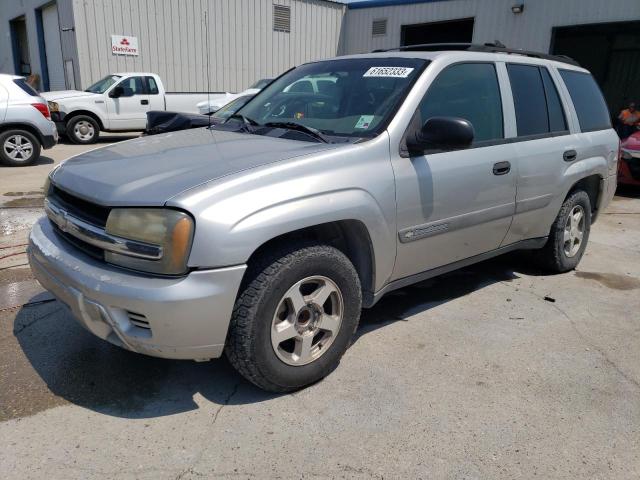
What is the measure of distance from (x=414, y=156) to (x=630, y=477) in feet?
6.07

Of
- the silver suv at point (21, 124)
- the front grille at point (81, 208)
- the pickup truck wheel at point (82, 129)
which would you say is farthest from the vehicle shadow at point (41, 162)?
the front grille at point (81, 208)

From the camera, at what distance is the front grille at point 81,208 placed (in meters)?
2.49

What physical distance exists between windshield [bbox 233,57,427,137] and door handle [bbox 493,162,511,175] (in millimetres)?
826

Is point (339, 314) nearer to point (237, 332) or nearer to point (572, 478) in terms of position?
point (237, 332)

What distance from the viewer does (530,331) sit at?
361 centimetres

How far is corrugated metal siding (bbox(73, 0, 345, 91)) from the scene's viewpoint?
1605 cm

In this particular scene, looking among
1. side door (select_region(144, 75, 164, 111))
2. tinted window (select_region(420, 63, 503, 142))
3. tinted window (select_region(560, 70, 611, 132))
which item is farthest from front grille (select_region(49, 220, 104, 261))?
side door (select_region(144, 75, 164, 111))

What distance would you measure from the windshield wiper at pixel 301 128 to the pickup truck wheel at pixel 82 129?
37.2ft

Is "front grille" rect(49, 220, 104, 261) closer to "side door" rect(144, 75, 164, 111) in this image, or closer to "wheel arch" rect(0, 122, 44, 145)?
"wheel arch" rect(0, 122, 44, 145)

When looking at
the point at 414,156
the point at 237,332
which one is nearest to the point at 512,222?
the point at 414,156

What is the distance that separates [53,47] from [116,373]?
19.2 meters

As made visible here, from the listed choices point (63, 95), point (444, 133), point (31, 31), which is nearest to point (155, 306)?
point (444, 133)

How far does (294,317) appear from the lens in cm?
265

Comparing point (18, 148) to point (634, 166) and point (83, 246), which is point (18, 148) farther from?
point (634, 166)
